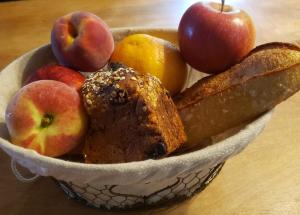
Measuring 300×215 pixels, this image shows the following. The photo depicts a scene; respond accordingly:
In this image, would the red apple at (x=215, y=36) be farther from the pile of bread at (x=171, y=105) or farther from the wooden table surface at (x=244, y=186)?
the wooden table surface at (x=244, y=186)

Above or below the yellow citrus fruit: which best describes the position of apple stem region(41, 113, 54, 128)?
below

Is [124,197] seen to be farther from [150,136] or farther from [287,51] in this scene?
[287,51]

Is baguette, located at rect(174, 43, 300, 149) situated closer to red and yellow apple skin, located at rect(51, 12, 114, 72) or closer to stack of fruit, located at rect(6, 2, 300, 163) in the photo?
stack of fruit, located at rect(6, 2, 300, 163)

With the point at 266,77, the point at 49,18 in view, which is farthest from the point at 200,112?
the point at 49,18

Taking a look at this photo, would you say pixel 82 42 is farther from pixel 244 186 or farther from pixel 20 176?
pixel 244 186

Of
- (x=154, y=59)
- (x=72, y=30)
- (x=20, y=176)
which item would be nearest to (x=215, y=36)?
(x=154, y=59)

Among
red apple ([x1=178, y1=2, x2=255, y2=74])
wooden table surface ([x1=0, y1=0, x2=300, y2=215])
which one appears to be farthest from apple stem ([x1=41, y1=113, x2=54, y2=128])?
red apple ([x1=178, y1=2, x2=255, y2=74])
